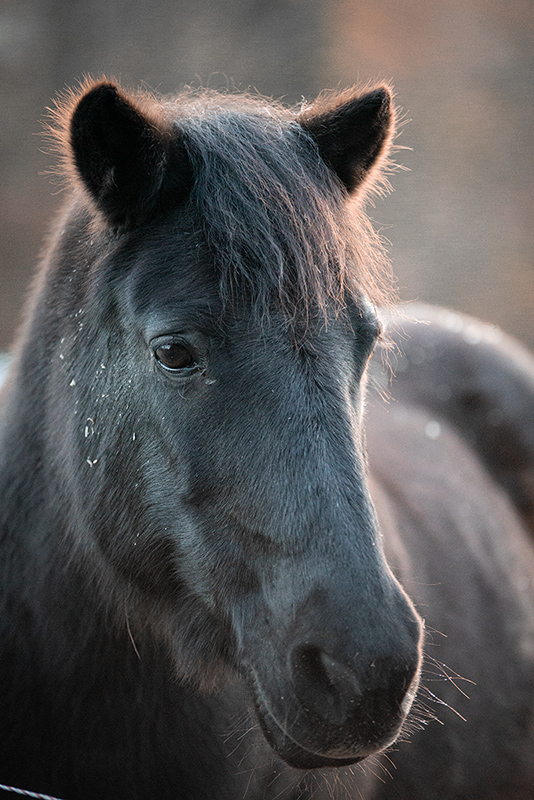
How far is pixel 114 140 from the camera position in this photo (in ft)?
4.91

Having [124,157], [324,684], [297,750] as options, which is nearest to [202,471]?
[324,684]

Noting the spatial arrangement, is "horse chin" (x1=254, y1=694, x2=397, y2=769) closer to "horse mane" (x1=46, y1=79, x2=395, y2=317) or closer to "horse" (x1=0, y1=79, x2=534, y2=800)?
"horse" (x1=0, y1=79, x2=534, y2=800)

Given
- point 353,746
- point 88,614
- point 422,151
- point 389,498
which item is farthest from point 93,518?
point 422,151

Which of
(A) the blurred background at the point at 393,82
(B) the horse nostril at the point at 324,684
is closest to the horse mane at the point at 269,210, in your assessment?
(B) the horse nostril at the point at 324,684

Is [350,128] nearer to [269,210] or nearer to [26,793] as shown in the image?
[269,210]

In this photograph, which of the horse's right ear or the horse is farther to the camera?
the horse's right ear

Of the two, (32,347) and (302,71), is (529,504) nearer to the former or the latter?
(32,347)

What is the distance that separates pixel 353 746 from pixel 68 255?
1.48 meters

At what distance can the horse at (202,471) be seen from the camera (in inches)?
51.1

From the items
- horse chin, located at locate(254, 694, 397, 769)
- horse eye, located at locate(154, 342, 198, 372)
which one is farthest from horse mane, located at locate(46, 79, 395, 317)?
horse chin, located at locate(254, 694, 397, 769)

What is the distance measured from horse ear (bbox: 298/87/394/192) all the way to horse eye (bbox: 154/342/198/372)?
0.77m

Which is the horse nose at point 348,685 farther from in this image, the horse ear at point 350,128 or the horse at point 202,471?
the horse ear at point 350,128

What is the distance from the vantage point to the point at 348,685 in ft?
3.89

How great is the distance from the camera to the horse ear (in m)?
1.77
